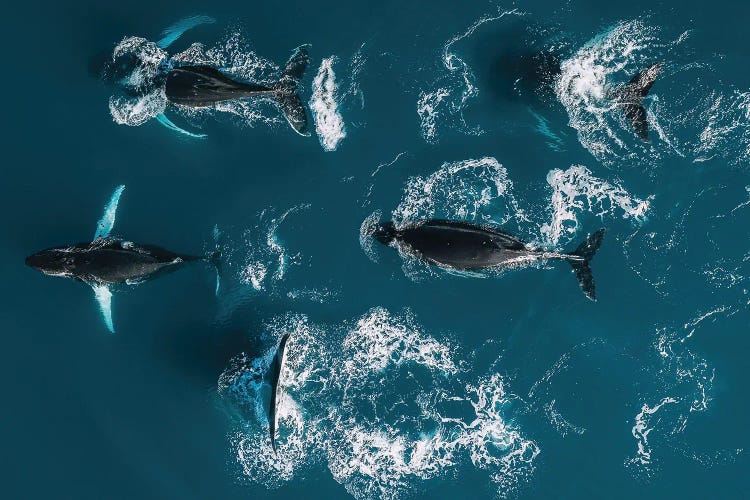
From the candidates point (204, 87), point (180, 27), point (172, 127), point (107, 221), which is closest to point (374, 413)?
point (107, 221)

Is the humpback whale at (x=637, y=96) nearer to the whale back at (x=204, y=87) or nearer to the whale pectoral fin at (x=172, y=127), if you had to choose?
the whale back at (x=204, y=87)

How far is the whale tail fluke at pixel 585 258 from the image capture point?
22.3 meters

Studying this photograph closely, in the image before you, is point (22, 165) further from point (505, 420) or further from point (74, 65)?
point (505, 420)

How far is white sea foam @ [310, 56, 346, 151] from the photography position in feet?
76.5

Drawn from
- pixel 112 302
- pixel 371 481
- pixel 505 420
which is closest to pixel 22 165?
pixel 112 302

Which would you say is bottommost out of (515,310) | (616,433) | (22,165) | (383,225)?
(616,433)

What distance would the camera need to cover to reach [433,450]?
2345 centimetres

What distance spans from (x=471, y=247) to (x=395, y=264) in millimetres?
2916

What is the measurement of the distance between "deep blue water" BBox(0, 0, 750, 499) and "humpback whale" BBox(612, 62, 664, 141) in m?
0.57

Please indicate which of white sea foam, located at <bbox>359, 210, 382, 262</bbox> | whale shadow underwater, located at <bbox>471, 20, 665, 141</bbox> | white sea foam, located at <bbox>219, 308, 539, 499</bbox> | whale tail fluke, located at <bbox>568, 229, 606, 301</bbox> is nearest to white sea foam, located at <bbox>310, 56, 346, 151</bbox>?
white sea foam, located at <bbox>359, 210, 382, 262</bbox>

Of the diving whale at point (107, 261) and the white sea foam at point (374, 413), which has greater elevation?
the diving whale at point (107, 261)

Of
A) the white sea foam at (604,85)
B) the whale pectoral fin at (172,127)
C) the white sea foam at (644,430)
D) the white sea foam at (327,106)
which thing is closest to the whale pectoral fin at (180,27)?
the whale pectoral fin at (172,127)

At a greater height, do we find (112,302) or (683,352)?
(112,302)

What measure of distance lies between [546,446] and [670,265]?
7.06 m
